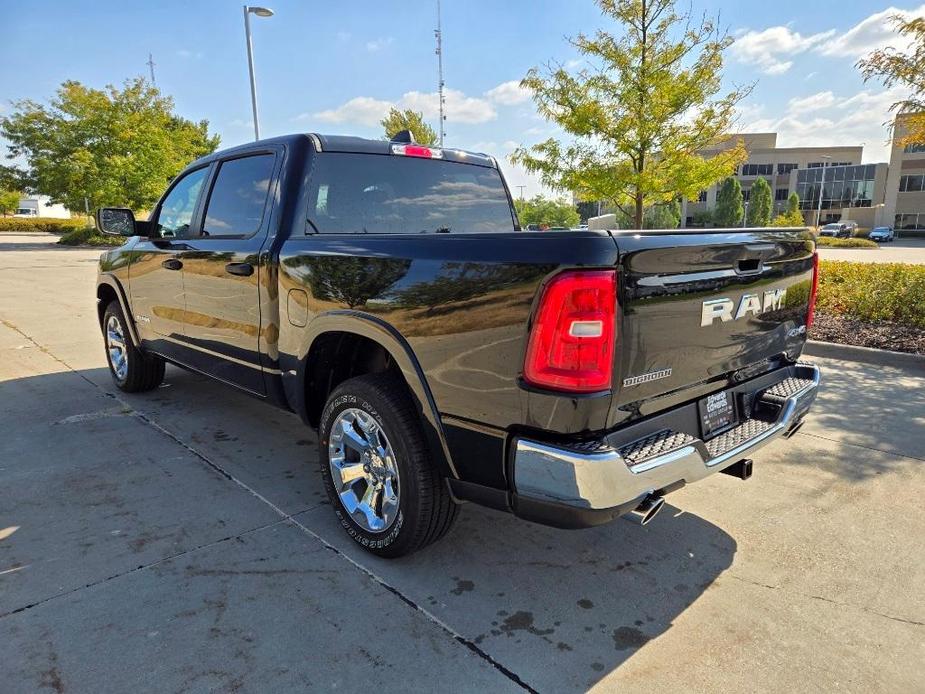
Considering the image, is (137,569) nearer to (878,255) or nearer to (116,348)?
(116,348)

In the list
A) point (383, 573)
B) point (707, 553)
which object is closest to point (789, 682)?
point (707, 553)

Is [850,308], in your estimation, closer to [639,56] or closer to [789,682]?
[639,56]

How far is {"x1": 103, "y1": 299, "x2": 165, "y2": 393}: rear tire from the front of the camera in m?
5.16

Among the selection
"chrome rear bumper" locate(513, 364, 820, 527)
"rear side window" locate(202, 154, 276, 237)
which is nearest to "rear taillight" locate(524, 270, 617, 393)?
"chrome rear bumper" locate(513, 364, 820, 527)

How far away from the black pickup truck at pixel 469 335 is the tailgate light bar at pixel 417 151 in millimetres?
12

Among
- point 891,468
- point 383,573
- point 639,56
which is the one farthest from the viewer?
point 639,56

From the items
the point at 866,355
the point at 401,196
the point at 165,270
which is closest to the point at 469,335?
the point at 401,196

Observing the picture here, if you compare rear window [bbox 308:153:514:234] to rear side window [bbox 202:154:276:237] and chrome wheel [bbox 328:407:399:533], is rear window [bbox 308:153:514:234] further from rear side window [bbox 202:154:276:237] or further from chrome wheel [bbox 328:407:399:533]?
Result: chrome wheel [bbox 328:407:399:533]

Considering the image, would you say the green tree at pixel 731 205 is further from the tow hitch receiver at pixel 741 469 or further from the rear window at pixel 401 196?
the tow hitch receiver at pixel 741 469

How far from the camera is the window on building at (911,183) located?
60.9 m

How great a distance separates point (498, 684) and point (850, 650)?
4.32 feet

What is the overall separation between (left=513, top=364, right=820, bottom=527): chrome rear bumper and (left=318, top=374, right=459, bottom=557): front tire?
52 cm

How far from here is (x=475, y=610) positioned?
2.41m

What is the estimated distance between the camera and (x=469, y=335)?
2.18 meters
